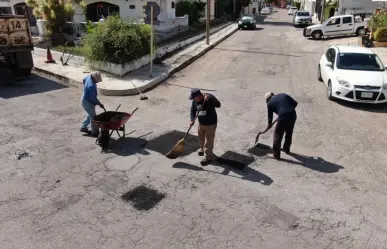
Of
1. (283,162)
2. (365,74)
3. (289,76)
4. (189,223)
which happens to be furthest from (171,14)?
(189,223)

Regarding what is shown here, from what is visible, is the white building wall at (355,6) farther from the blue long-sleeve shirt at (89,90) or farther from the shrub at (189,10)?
the blue long-sleeve shirt at (89,90)

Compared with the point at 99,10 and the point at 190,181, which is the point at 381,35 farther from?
the point at 99,10

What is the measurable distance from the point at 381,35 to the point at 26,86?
64.5 ft

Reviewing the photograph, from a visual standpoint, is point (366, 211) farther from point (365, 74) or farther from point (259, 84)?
Result: point (259, 84)

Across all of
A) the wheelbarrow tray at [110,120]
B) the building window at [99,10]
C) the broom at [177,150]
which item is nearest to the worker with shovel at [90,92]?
the wheelbarrow tray at [110,120]

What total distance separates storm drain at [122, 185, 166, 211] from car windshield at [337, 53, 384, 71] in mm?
8373

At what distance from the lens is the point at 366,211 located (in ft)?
18.5

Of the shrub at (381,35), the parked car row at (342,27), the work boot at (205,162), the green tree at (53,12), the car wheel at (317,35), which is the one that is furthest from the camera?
the car wheel at (317,35)

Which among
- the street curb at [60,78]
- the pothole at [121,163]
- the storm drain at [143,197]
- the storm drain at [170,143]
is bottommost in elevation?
the storm drain at [143,197]

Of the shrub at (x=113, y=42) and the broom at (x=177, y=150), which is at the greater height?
the shrub at (x=113, y=42)

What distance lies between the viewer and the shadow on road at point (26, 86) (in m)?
12.3

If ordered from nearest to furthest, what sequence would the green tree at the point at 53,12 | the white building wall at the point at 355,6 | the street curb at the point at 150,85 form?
the street curb at the point at 150,85 < the green tree at the point at 53,12 < the white building wall at the point at 355,6

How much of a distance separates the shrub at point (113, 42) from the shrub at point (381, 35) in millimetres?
14730

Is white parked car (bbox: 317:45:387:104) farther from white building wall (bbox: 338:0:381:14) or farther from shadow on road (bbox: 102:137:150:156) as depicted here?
white building wall (bbox: 338:0:381:14)
